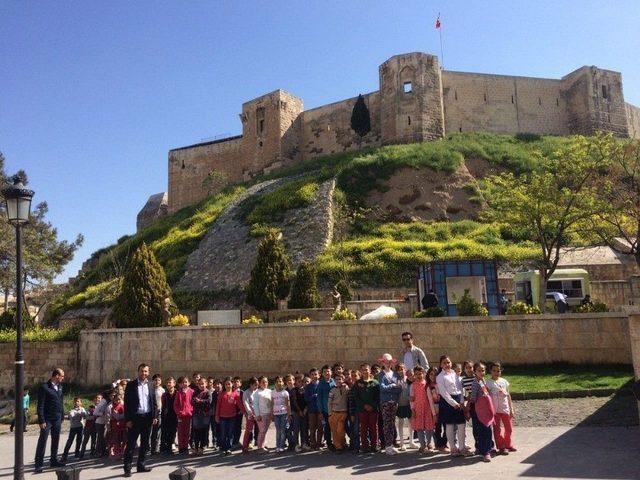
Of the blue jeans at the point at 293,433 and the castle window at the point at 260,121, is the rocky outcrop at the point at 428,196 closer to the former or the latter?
the castle window at the point at 260,121

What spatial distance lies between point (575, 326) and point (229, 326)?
884cm

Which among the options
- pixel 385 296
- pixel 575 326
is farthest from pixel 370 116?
pixel 575 326

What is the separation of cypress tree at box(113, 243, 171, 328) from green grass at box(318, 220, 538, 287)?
931 cm

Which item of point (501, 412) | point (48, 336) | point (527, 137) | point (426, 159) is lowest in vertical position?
point (501, 412)

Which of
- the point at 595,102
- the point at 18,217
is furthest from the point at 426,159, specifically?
the point at 18,217

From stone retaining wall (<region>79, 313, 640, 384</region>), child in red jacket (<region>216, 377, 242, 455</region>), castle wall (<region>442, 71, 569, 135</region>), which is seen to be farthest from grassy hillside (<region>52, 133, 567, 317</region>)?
child in red jacket (<region>216, 377, 242, 455</region>)

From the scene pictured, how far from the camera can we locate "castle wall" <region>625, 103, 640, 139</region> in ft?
156

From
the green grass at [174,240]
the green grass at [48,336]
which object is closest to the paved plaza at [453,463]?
the green grass at [48,336]

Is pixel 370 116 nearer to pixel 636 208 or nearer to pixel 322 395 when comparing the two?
pixel 636 208

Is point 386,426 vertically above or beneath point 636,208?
beneath

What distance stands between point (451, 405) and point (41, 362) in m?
15.5

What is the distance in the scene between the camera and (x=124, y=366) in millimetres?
17391

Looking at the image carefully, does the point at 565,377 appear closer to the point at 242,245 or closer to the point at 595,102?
the point at 242,245

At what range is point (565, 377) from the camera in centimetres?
1231
